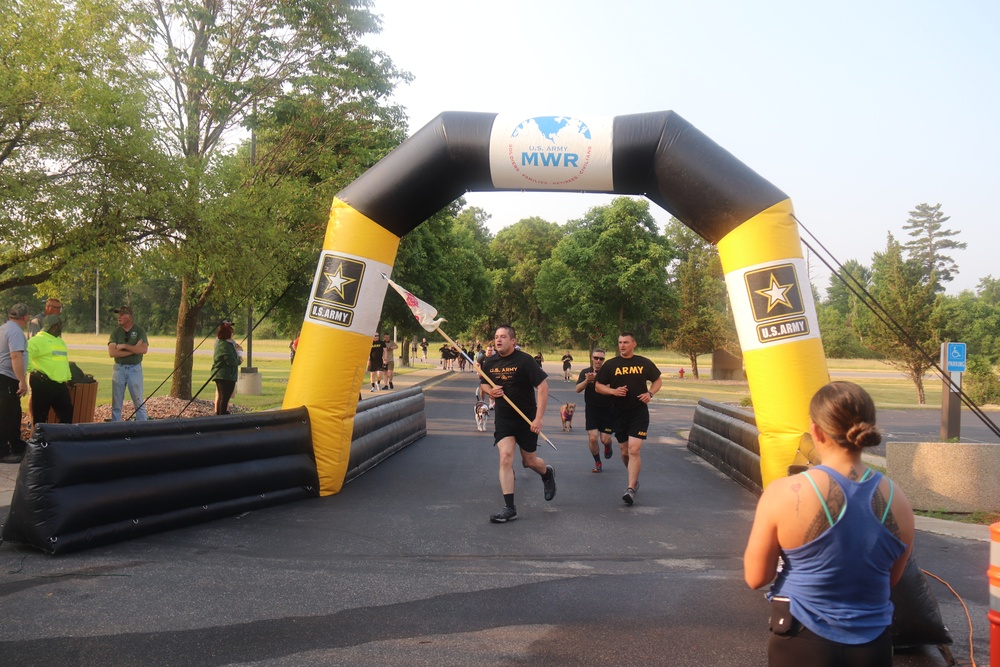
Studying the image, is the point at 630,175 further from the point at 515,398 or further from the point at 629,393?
the point at 515,398

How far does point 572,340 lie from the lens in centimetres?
9519

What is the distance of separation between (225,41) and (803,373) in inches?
580

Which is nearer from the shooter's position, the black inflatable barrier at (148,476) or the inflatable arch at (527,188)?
the black inflatable barrier at (148,476)

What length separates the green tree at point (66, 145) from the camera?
34.3 ft

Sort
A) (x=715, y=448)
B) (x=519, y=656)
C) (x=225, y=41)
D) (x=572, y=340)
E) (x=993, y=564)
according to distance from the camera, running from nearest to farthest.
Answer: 1. (x=993, y=564)
2. (x=519, y=656)
3. (x=715, y=448)
4. (x=225, y=41)
5. (x=572, y=340)

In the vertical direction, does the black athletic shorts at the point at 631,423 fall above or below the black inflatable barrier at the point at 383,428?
above

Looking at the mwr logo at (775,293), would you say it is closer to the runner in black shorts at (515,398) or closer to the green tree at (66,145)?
the runner in black shorts at (515,398)

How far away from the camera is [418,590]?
558 cm

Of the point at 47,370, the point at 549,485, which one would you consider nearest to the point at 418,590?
the point at 549,485

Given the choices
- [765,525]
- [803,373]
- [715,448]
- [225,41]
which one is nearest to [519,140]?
[803,373]

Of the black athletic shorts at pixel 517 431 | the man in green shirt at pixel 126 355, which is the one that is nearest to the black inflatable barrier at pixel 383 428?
the black athletic shorts at pixel 517 431

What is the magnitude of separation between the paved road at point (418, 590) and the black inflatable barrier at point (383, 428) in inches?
53.1

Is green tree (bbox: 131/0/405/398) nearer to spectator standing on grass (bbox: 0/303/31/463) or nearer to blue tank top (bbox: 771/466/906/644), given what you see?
spectator standing on grass (bbox: 0/303/31/463)

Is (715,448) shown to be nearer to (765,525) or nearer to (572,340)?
(765,525)
